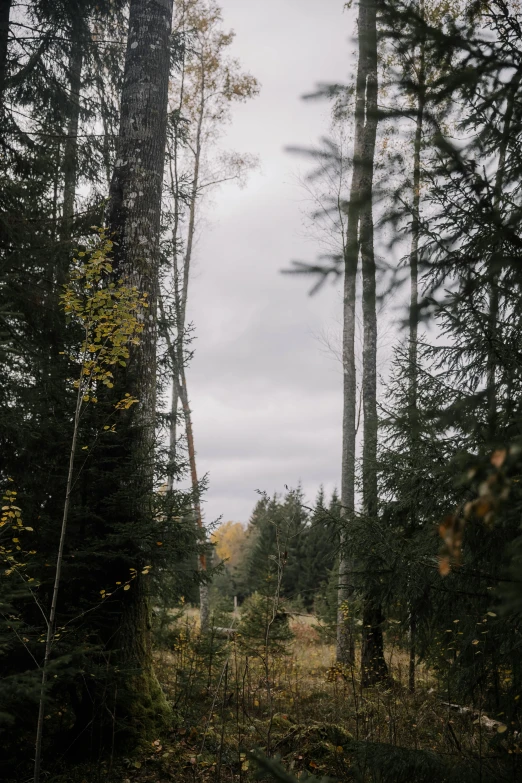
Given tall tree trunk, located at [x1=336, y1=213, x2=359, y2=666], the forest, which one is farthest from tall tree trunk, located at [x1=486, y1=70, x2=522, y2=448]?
tall tree trunk, located at [x1=336, y1=213, x2=359, y2=666]

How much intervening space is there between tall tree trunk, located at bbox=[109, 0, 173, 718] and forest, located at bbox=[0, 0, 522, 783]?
0.09ft

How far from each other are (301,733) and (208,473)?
253 centimetres

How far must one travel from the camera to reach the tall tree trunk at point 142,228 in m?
5.03

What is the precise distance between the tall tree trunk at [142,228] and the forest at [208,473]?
1.0 inches

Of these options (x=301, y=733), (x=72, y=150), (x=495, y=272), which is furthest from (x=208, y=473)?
(x=72, y=150)

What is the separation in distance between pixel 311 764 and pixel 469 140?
4607 mm

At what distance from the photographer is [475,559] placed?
3516 mm

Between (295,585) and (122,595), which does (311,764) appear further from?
(295,585)

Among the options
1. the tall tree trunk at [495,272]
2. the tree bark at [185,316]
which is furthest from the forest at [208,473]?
Answer: the tree bark at [185,316]

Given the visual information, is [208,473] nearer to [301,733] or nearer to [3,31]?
[301,733]

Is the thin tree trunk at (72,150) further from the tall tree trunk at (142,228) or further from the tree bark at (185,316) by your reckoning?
the tree bark at (185,316)

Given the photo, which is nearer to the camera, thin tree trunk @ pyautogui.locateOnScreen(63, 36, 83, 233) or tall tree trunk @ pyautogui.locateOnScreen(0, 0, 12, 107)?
thin tree trunk @ pyautogui.locateOnScreen(63, 36, 83, 233)

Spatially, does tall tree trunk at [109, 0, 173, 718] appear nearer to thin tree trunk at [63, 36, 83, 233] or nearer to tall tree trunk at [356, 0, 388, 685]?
thin tree trunk at [63, 36, 83, 233]

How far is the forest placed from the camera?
2562 mm
